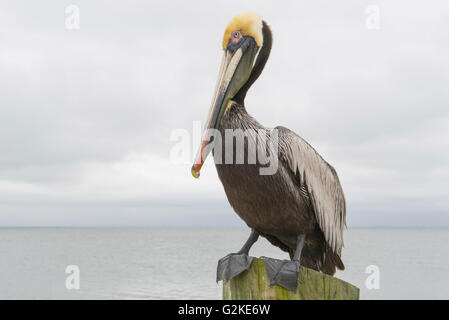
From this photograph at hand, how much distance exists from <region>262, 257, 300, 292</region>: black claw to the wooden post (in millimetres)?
43

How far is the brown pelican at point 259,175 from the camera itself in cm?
371

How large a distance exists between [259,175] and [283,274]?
793 mm

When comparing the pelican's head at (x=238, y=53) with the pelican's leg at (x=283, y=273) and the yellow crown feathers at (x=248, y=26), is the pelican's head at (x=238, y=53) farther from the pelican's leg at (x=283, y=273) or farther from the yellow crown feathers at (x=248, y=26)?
the pelican's leg at (x=283, y=273)

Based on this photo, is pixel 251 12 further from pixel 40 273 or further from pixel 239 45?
pixel 40 273

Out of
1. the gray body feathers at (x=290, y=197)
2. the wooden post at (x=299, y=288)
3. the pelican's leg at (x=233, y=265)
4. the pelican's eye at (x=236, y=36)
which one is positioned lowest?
the wooden post at (x=299, y=288)

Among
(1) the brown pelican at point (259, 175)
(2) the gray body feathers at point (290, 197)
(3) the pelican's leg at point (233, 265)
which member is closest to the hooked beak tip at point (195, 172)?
(1) the brown pelican at point (259, 175)

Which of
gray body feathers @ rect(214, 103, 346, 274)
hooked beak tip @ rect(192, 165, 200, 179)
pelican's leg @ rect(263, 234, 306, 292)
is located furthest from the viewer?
gray body feathers @ rect(214, 103, 346, 274)

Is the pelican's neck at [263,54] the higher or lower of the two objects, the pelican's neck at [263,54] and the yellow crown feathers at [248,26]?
the lower

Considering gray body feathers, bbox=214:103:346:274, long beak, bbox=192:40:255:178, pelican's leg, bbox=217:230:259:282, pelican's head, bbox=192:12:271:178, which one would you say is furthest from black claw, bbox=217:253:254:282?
pelican's head, bbox=192:12:271:178

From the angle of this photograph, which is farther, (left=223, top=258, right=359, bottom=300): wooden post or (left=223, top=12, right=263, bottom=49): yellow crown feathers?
(left=223, top=12, right=263, bottom=49): yellow crown feathers

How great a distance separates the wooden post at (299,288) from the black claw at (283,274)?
0.04 metres

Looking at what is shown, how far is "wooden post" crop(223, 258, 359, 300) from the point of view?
3.55m

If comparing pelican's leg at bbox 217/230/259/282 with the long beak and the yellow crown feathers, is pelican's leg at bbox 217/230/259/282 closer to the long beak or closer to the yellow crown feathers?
the long beak
